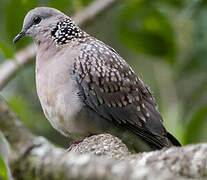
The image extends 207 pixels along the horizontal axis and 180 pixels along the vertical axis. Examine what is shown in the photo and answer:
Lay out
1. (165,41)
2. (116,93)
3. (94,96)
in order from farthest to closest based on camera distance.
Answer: (165,41), (116,93), (94,96)

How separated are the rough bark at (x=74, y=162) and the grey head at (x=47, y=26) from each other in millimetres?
2823

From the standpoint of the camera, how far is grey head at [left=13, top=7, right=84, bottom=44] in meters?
5.08

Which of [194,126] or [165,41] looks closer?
[194,126]

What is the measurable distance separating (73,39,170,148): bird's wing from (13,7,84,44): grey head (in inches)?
13.5

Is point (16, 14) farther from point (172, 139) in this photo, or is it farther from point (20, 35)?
point (172, 139)

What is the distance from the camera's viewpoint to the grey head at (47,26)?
16.7ft

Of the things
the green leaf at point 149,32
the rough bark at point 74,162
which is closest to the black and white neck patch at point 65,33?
the green leaf at point 149,32

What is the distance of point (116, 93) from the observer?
186 inches

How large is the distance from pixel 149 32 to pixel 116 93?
4.67ft

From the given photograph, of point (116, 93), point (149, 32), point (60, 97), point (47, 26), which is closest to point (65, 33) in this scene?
point (47, 26)

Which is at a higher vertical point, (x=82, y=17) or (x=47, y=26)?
(x=47, y=26)

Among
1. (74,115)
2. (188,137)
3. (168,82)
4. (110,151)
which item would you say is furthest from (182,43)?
(110,151)

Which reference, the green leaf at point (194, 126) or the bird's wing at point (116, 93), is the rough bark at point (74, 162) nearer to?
the bird's wing at point (116, 93)

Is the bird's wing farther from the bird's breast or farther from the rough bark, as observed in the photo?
the rough bark
